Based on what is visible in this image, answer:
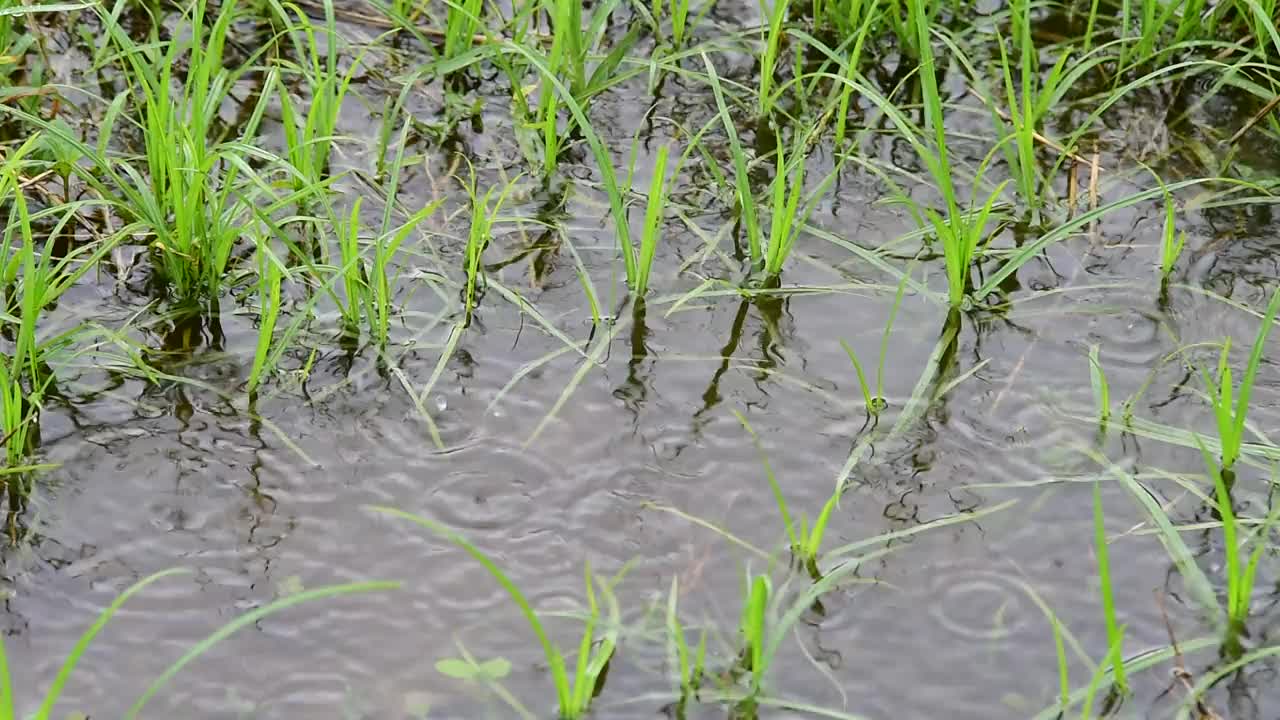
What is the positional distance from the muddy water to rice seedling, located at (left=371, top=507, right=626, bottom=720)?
33mm

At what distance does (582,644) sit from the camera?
2150 mm

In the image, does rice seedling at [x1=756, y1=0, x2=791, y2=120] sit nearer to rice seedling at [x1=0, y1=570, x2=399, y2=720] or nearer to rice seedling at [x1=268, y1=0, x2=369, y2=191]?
rice seedling at [x1=268, y1=0, x2=369, y2=191]

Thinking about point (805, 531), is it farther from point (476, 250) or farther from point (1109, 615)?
point (476, 250)

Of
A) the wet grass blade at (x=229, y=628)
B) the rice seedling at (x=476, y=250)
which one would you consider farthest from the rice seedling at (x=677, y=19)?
the wet grass blade at (x=229, y=628)

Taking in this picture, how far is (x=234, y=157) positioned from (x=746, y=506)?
130 cm

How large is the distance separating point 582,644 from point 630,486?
54cm

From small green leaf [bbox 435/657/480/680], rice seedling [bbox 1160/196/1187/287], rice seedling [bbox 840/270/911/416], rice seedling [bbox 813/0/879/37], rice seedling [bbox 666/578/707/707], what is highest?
rice seedling [bbox 813/0/879/37]

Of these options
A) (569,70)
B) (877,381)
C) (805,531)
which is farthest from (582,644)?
(569,70)

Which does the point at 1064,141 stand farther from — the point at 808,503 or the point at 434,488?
the point at 434,488

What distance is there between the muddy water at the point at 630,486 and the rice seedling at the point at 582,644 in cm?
3

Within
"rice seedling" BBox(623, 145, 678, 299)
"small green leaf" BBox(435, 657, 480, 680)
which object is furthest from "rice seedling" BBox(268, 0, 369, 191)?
"small green leaf" BBox(435, 657, 480, 680)

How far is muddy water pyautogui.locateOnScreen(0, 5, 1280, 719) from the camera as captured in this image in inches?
90.9

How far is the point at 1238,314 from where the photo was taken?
3074 mm

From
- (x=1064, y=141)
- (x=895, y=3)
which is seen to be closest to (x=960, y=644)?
(x=1064, y=141)
